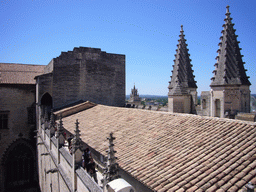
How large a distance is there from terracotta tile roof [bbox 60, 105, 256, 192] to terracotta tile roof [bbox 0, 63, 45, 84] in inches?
663

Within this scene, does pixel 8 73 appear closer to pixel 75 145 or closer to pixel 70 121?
pixel 70 121

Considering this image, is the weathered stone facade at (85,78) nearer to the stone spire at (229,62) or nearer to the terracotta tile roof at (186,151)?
the terracotta tile roof at (186,151)

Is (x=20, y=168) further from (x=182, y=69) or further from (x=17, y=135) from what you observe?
(x=182, y=69)

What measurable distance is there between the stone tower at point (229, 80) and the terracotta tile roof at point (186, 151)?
6.58 meters

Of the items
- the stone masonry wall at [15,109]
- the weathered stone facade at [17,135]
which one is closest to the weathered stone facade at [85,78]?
the stone masonry wall at [15,109]

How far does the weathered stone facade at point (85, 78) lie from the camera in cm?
1872

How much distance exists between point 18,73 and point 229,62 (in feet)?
77.8

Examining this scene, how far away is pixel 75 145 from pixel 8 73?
868 inches

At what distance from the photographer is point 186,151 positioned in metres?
6.13

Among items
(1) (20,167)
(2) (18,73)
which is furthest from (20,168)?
(2) (18,73)

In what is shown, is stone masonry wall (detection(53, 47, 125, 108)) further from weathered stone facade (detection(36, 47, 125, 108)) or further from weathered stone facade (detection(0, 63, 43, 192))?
weathered stone facade (detection(0, 63, 43, 192))

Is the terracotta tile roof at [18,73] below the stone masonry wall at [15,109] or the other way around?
the other way around

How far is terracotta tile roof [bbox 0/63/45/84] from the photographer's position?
22252 millimetres

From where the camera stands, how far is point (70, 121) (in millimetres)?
14266
